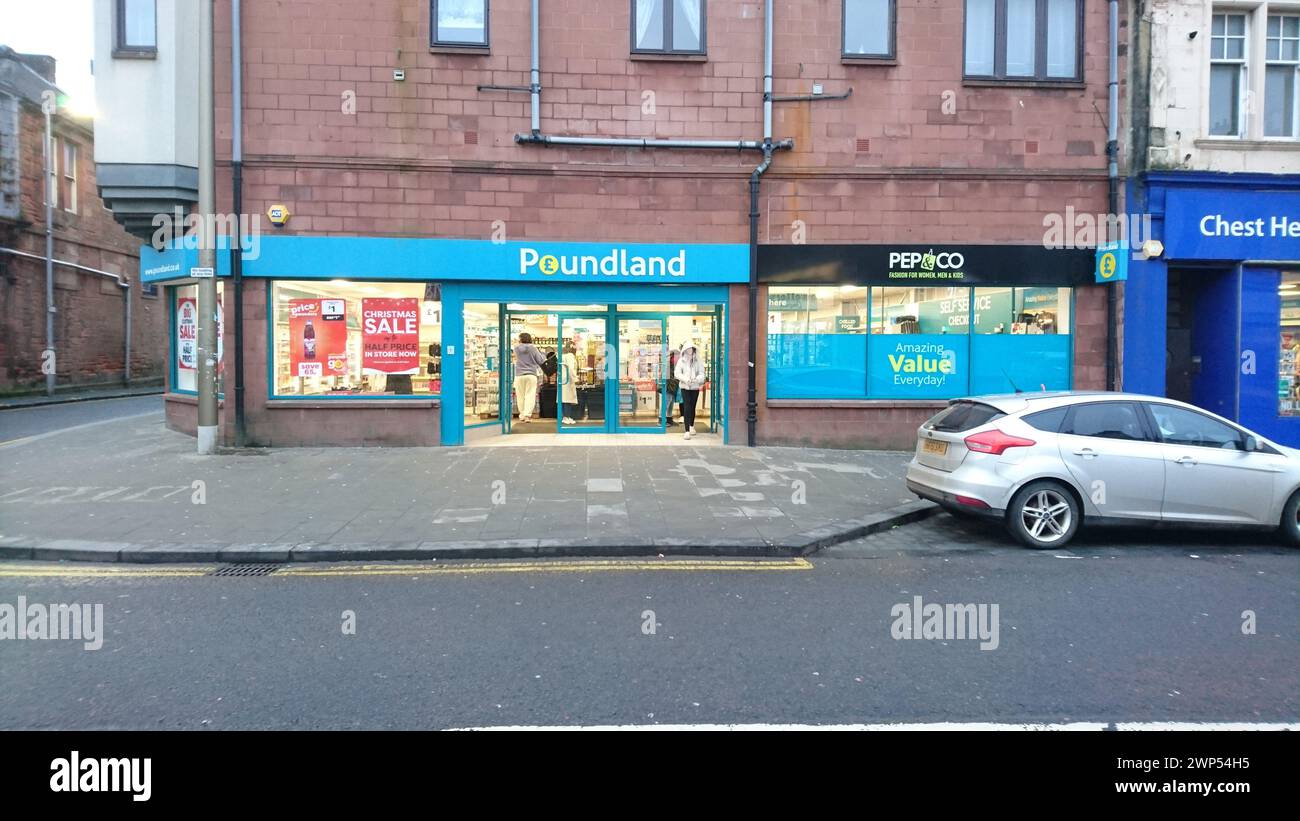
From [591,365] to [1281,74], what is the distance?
13455 mm

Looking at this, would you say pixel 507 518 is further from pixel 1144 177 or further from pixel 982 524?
pixel 1144 177

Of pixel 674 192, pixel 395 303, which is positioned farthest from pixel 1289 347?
pixel 395 303

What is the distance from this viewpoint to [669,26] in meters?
13.4

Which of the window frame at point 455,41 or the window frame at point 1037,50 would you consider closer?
the window frame at point 455,41

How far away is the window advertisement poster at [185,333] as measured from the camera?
1418cm

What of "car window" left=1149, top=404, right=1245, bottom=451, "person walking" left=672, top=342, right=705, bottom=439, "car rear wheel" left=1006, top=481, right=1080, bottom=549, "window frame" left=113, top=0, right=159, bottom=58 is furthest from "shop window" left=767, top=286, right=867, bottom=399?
"window frame" left=113, top=0, right=159, bottom=58

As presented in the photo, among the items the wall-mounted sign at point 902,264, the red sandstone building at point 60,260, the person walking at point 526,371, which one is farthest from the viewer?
the red sandstone building at point 60,260

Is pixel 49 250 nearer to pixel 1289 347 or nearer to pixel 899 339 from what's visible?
pixel 899 339

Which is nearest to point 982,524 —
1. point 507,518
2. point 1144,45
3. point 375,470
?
point 507,518

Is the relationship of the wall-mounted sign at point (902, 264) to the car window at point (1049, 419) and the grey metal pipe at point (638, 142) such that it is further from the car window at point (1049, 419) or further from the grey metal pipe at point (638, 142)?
the car window at point (1049, 419)

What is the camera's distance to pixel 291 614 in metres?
5.56

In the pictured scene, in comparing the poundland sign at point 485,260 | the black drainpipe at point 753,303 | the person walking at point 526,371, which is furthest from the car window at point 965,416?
the person walking at point 526,371

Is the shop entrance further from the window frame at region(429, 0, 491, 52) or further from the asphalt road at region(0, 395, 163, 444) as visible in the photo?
the asphalt road at region(0, 395, 163, 444)

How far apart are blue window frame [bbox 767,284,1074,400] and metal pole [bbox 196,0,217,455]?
29.5 ft
